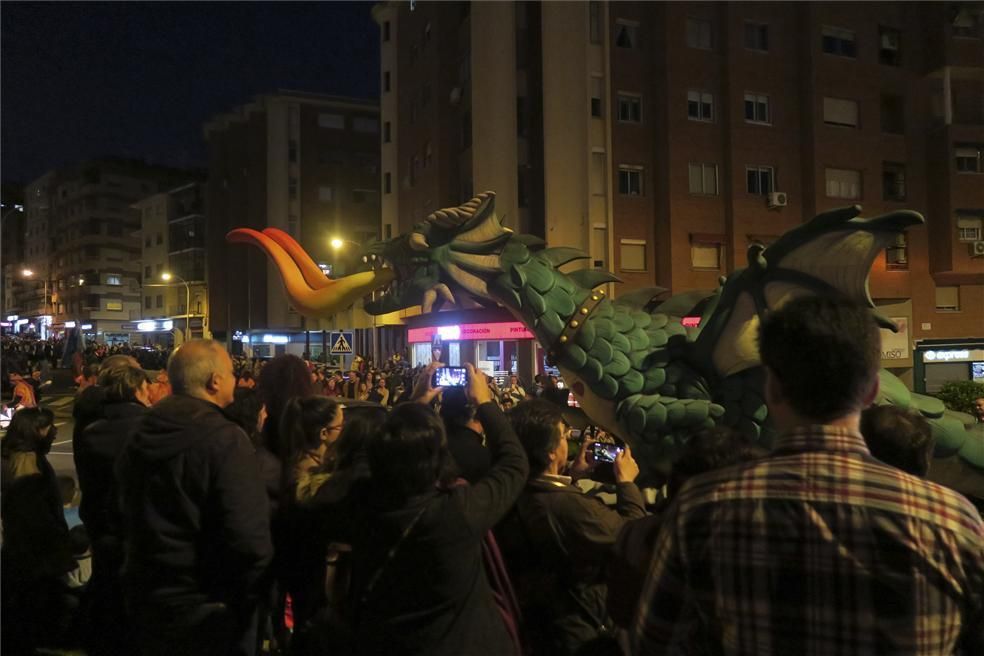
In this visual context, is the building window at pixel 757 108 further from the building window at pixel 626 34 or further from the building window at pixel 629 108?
the building window at pixel 626 34

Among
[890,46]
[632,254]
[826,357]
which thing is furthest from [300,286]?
[890,46]

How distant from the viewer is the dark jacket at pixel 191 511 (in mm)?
2113

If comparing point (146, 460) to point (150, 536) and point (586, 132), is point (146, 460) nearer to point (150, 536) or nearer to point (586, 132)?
point (150, 536)

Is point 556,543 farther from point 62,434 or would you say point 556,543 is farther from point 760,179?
point 760,179

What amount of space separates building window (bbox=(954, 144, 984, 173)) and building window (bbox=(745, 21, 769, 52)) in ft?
21.2

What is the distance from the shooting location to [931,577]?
3.69ft

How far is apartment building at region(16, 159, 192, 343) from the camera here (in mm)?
55719

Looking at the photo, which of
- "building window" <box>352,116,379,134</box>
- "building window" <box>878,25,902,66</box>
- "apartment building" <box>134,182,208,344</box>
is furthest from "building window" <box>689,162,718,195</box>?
"apartment building" <box>134,182,208,344</box>

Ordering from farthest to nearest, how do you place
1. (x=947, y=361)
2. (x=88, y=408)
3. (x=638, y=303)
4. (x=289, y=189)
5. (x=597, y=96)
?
(x=289, y=189) < (x=597, y=96) < (x=947, y=361) < (x=638, y=303) < (x=88, y=408)

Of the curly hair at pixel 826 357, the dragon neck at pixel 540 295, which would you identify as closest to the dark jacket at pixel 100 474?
the dragon neck at pixel 540 295

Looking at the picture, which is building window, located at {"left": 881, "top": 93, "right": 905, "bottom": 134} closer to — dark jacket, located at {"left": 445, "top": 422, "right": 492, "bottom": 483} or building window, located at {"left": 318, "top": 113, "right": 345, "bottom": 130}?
dark jacket, located at {"left": 445, "top": 422, "right": 492, "bottom": 483}

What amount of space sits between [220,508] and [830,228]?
3.57 m

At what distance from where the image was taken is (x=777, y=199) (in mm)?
18766

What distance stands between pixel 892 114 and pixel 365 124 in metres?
25.9
